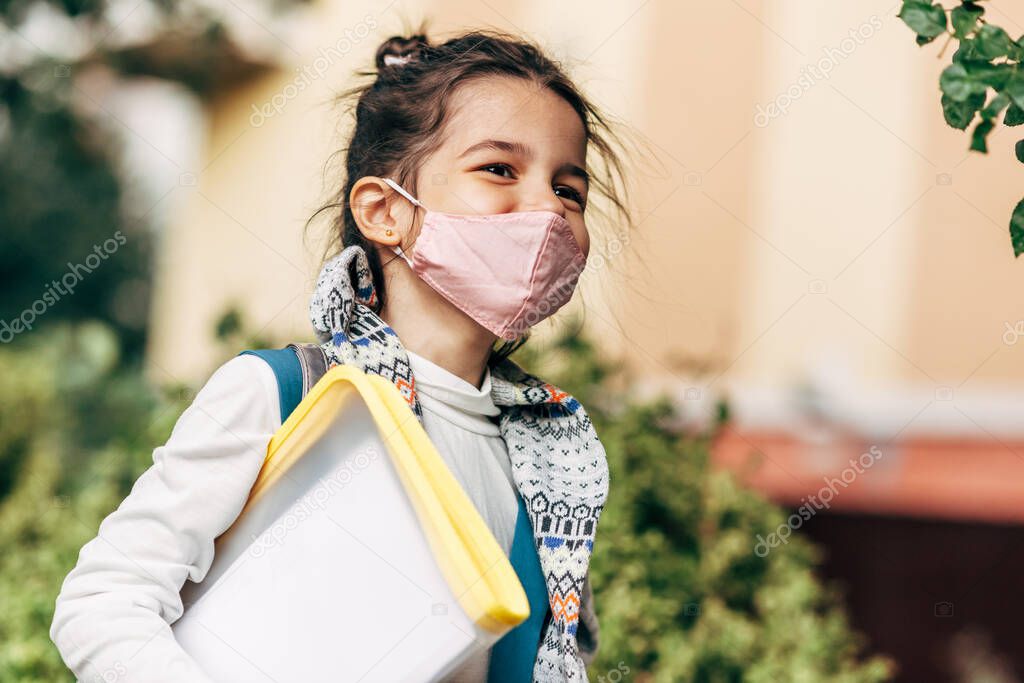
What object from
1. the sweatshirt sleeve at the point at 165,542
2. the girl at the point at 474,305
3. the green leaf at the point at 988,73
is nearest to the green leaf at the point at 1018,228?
the green leaf at the point at 988,73

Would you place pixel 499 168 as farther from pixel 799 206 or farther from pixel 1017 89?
pixel 799 206

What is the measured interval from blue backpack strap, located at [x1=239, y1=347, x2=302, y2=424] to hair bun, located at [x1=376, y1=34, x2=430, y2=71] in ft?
2.48

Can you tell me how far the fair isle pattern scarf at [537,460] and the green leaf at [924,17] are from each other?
90cm

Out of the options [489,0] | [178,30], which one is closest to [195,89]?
[489,0]

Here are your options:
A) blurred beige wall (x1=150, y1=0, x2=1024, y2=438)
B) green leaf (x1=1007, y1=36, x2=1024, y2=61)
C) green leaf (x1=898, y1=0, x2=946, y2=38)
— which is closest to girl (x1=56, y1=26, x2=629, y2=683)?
green leaf (x1=898, y1=0, x2=946, y2=38)

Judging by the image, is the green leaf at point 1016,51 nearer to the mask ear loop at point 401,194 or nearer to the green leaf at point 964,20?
the green leaf at point 964,20

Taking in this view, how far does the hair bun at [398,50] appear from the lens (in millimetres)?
2318

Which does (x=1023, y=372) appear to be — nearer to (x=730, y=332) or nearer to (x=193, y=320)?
(x=730, y=332)

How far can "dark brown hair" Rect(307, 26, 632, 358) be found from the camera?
2.11 meters

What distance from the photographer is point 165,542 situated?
5.34 feet

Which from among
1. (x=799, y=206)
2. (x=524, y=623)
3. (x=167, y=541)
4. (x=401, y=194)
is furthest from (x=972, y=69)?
(x=799, y=206)

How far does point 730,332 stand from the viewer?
7.27 metres

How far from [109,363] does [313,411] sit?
4612mm

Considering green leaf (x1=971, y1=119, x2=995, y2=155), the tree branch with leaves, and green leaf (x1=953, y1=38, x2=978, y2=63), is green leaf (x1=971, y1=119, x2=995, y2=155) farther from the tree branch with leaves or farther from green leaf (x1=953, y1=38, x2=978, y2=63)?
green leaf (x1=953, y1=38, x2=978, y2=63)
